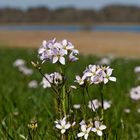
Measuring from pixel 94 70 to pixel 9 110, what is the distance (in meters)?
2.73

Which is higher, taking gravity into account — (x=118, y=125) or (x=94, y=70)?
(x=94, y=70)

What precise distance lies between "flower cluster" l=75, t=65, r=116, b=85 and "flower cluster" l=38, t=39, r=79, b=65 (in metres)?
0.14

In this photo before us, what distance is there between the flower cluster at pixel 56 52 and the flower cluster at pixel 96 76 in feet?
0.45

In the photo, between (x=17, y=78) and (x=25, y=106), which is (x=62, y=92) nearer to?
(x=25, y=106)

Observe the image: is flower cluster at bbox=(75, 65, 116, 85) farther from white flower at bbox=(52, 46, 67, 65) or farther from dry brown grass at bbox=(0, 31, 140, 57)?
dry brown grass at bbox=(0, 31, 140, 57)

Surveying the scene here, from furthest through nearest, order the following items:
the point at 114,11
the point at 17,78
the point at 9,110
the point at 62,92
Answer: the point at 114,11 → the point at 17,78 → the point at 9,110 → the point at 62,92

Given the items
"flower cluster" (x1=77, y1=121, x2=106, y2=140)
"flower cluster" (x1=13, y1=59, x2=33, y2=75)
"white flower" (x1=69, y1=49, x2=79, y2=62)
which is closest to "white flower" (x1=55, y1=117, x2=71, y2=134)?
"flower cluster" (x1=77, y1=121, x2=106, y2=140)

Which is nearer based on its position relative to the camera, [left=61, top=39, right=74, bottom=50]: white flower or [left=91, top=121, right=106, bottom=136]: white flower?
[left=91, top=121, right=106, bottom=136]: white flower

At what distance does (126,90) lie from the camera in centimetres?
826

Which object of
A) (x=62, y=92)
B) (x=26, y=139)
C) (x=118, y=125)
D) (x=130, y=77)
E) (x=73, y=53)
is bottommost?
(x=130, y=77)

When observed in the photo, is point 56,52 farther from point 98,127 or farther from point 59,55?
point 98,127

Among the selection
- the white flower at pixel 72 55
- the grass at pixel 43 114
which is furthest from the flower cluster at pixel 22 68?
the white flower at pixel 72 55

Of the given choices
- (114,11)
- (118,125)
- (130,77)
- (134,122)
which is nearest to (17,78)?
(130,77)

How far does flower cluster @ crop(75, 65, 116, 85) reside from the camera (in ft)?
9.31
